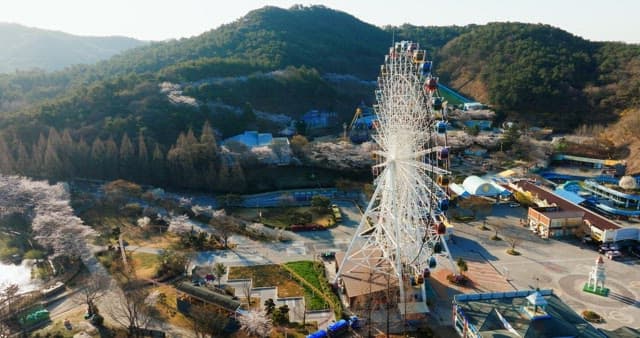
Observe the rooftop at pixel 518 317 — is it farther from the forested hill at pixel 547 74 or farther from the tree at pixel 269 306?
the forested hill at pixel 547 74

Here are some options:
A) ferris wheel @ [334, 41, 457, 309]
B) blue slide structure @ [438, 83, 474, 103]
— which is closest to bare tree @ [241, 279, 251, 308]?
ferris wheel @ [334, 41, 457, 309]

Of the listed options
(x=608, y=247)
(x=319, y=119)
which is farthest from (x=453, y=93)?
(x=608, y=247)

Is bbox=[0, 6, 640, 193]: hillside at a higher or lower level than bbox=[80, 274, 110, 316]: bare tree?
higher

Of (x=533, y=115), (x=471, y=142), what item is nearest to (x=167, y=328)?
(x=471, y=142)

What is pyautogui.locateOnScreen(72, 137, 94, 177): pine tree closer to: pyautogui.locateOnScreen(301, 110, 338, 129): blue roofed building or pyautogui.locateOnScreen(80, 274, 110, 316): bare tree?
pyautogui.locateOnScreen(80, 274, 110, 316): bare tree

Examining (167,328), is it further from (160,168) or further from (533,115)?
(533,115)

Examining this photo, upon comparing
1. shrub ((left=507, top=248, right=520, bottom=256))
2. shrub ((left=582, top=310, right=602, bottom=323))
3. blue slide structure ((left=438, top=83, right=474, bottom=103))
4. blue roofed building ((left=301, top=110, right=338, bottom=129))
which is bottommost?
shrub ((left=582, top=310, right=602, bottom=323))

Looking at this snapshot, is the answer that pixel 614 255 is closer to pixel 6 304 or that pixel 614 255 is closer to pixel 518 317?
pixel 518 317
